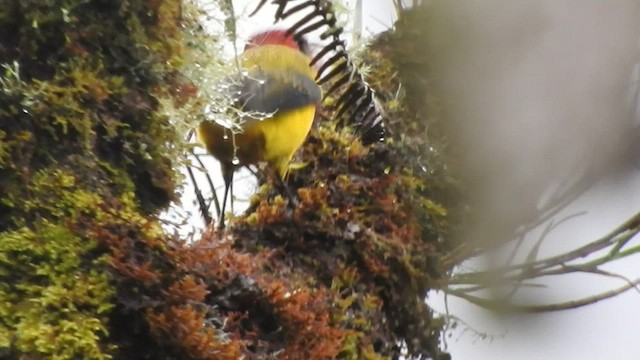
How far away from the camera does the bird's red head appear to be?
3.93 feet

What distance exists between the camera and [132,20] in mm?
897

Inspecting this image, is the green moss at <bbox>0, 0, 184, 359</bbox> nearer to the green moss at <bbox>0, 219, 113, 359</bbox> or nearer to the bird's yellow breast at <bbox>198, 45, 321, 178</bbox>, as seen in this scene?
the green moss at <bbox>0, 219, 113, 359</bbox>

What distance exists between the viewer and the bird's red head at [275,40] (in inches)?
47.2

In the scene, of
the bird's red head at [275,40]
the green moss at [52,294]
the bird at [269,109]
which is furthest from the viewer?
the bird's red head at [275,40]

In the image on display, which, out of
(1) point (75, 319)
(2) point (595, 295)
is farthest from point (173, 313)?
(2) point (595, 295)

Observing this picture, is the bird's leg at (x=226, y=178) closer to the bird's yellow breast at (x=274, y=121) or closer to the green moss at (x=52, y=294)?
the bird's yellow breast at (x=274, y=121)

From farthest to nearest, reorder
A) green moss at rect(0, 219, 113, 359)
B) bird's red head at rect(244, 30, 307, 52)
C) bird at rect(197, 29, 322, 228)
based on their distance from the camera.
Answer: bird's red head at rect(244, 30, 307, 52) → bird at rect(197, 29, 322, 228) → green moss at rect(0, 219, 113, 359)

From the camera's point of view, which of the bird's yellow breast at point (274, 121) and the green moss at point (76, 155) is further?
the bird's yellow breast at point (274, 121)

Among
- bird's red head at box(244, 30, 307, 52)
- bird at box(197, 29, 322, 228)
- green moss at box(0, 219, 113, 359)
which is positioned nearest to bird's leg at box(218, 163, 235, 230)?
bird at box(197, 29, 322, 228)

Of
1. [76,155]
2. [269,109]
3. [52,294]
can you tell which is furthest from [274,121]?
[52,294]

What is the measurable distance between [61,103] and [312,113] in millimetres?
418

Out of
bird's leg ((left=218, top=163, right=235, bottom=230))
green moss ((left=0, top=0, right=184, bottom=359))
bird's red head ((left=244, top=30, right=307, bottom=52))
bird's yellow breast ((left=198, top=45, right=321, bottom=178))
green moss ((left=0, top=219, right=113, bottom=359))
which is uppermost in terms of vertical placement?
bird's red head ((left=244, top=30, right=307, bottom=52))

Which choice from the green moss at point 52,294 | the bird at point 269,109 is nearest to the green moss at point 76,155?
the green moss at point 52,294

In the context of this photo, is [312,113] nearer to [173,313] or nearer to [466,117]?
[173,313]
